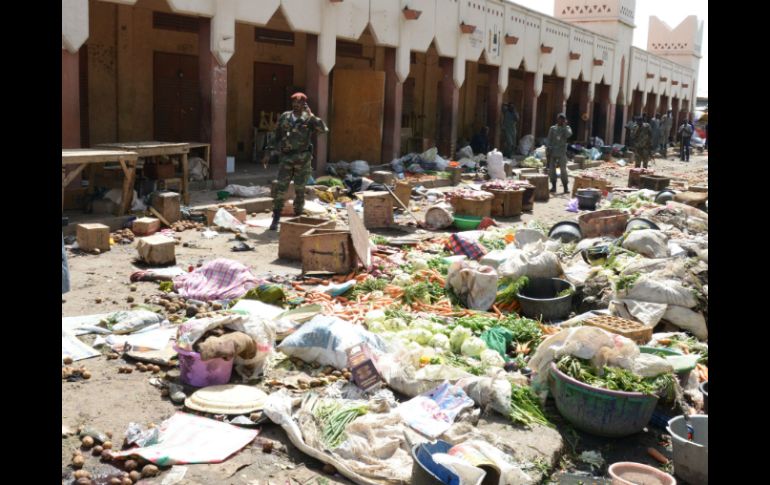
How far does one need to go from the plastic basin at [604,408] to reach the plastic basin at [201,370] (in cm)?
225

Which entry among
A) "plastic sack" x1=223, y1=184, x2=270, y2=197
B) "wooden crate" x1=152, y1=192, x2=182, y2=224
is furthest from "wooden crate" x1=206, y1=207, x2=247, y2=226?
"plastic sack" x1=223, y1=184, x2=270, y2=197

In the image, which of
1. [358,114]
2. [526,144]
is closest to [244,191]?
[358,114]

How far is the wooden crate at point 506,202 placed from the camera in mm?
13398

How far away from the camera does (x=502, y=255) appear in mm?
8109

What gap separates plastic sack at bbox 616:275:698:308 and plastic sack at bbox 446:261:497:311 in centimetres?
125

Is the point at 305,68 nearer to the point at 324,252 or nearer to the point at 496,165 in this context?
the point at 496,165

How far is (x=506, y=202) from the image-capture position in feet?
44.1

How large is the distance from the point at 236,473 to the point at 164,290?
384 cm

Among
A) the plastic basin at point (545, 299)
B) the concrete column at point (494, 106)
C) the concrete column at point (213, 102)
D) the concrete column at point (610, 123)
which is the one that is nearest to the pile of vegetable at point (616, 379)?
the plastic basin at point (545, 299)

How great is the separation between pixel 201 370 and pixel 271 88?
13810mm

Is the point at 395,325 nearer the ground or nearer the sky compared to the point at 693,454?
nearer the sky

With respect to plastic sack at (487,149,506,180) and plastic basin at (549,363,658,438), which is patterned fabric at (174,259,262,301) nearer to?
plastic basin at (549,363,658,438)
